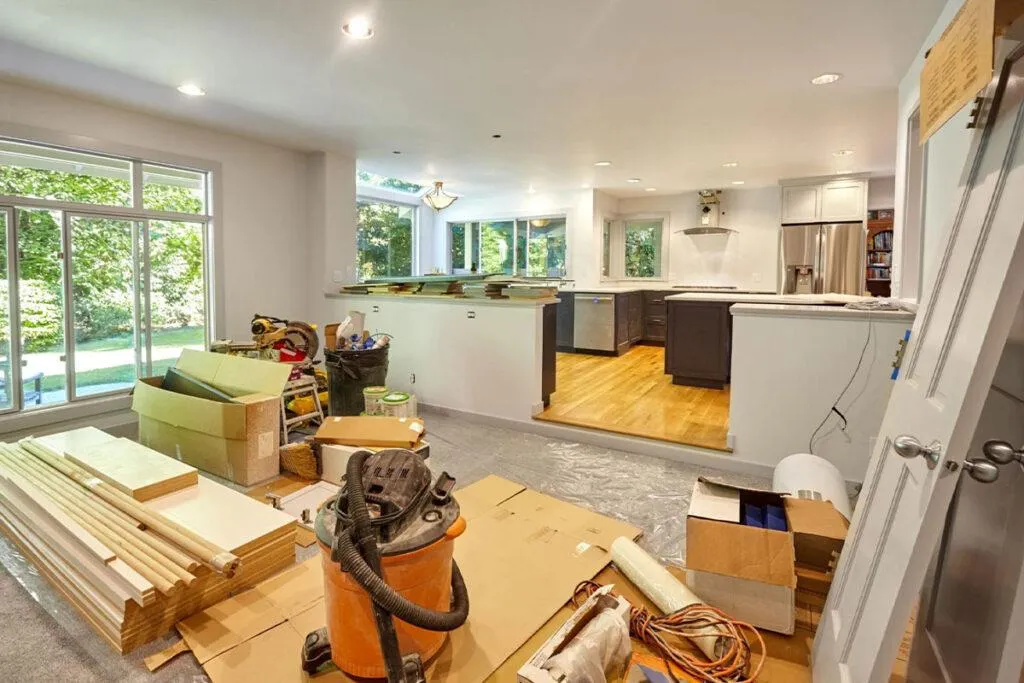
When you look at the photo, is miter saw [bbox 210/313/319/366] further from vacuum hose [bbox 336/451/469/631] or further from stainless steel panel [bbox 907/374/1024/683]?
stainless steel panel [bbox 907/374/1024/683]

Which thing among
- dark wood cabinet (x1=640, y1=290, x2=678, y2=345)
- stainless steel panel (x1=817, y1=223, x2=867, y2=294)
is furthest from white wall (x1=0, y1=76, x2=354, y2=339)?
stainless steel panel (x1=817, y1=223, x2=867, y2=294)

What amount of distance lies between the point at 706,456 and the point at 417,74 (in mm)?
3074

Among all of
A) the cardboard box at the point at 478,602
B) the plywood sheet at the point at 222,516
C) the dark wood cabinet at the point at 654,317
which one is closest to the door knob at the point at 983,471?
the cardboard box at the point at 478,602

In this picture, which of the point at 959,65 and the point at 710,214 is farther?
the point at 710,214

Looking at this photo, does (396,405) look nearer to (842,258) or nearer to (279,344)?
(279,344)

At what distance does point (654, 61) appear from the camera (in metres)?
3.13

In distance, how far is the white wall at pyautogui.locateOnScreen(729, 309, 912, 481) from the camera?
288 centimetres

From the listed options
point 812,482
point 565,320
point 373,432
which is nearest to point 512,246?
point 565,320

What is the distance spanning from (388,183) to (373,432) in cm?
580

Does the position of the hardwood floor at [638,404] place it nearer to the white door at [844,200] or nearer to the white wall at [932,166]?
the white wall at [932,166]

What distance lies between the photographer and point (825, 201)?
686cm

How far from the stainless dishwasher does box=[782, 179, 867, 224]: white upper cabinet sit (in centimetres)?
275

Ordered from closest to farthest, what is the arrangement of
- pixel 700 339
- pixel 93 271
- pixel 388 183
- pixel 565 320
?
pixel 93 271 → pixel 700 339 → pixel 565 320 → pixel 388 183

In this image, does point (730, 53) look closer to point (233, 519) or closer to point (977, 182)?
point (977, 182)
